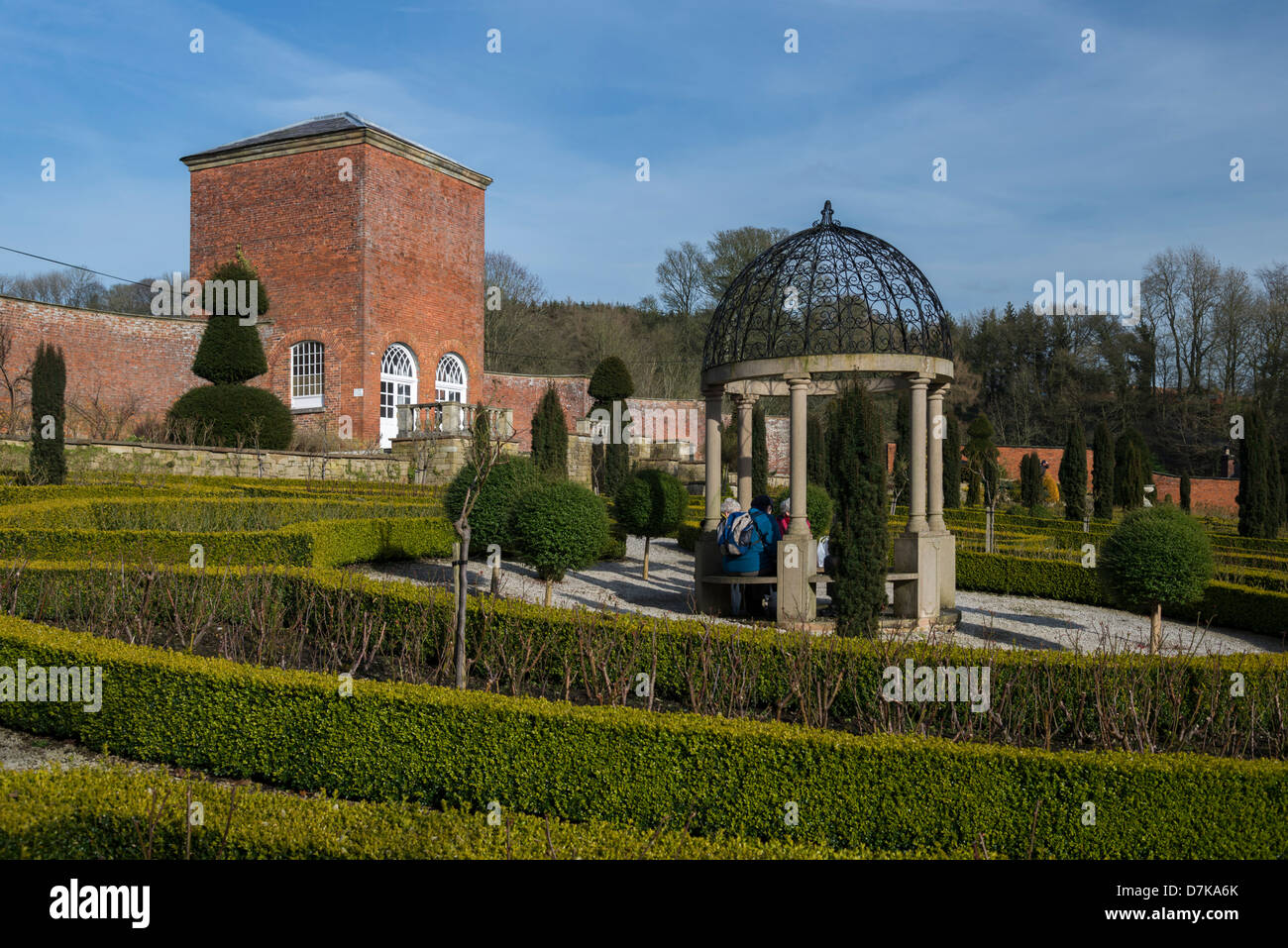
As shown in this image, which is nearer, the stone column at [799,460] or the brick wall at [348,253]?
the stone column at [799,460]

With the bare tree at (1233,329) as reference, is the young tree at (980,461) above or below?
below

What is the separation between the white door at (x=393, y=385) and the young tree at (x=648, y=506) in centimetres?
1439

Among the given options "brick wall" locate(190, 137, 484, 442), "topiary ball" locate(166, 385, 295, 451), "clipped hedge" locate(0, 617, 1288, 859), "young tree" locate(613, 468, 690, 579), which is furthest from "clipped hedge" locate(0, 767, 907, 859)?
"brick wall" locate(190, 137, 484, 442)

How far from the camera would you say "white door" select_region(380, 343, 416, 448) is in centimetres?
2727

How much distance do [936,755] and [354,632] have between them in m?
4.47

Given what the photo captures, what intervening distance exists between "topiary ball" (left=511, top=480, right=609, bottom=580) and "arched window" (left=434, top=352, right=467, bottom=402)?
19.2 metres

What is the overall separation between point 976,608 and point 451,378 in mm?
21015

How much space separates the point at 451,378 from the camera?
98.8 ft

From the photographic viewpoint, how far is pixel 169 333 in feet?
86.4

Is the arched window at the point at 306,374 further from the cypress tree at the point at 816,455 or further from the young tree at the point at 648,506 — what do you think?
the young tree at the point at 648,506

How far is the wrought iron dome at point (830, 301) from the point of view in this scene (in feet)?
34.3

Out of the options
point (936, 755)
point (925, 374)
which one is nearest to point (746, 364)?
point (925, 374)

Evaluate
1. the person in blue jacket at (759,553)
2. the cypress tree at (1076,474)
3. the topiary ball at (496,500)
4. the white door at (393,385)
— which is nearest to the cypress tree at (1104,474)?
the cypress tree at (1076,474)
